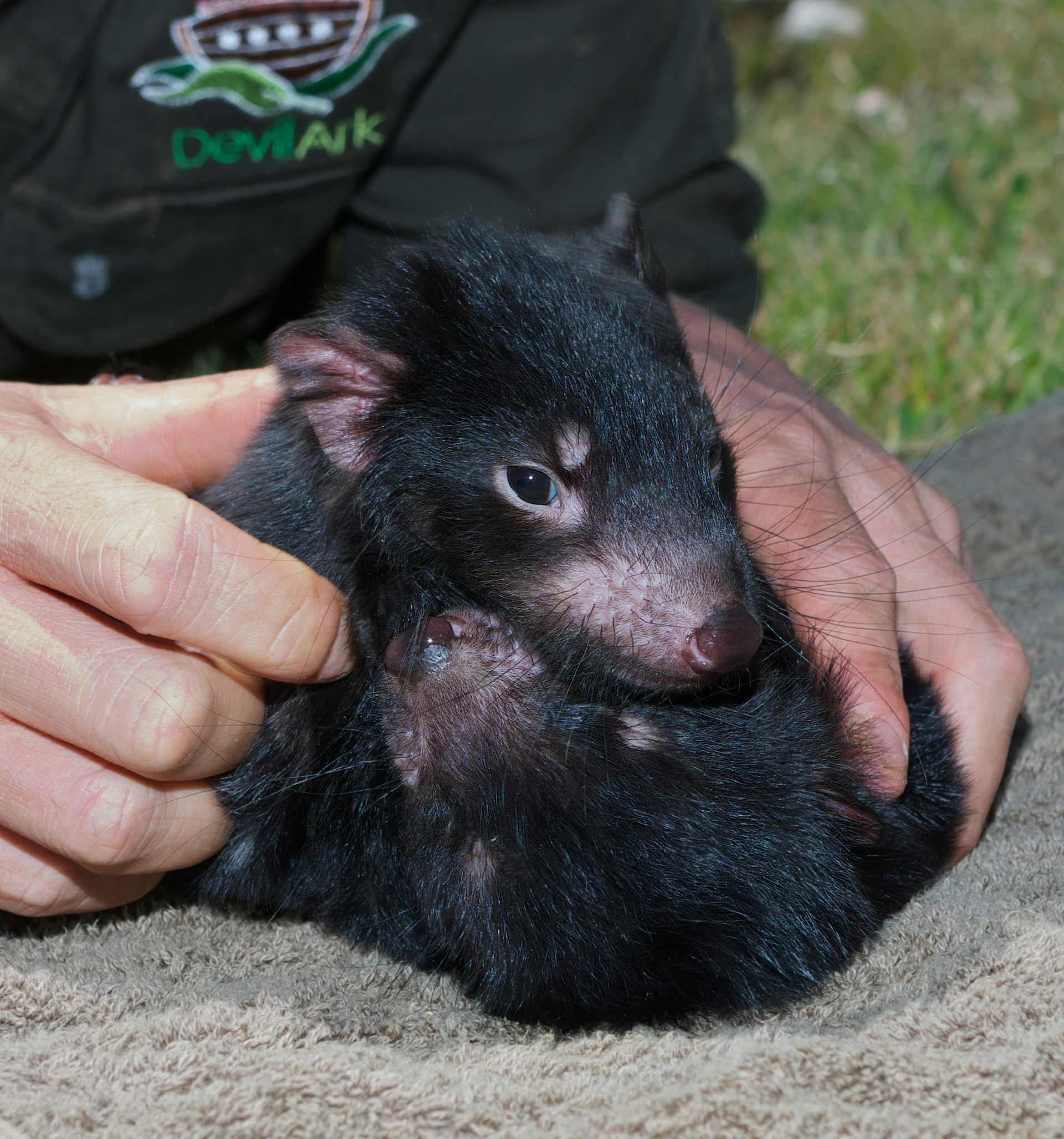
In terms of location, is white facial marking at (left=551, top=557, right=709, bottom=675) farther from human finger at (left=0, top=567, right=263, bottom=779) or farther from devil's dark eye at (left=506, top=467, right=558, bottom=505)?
human finger at (left=0, top=567, right=263, bottom=779)

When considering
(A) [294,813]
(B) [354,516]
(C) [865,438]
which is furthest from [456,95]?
(A) [294,813]

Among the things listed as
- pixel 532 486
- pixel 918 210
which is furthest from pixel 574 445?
pixel 918 210

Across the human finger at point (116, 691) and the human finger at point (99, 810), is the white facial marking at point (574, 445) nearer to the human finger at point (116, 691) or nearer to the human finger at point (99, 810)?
the human finger at point (116, 691)

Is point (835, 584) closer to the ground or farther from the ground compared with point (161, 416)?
farther from the ground

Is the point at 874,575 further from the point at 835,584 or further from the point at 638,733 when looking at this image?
the point at 638,733

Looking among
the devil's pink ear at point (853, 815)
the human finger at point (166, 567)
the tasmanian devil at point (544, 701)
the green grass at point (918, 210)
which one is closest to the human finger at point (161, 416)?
the tasmanian devil at point (544, 701)

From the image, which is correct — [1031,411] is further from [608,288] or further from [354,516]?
[354,516]

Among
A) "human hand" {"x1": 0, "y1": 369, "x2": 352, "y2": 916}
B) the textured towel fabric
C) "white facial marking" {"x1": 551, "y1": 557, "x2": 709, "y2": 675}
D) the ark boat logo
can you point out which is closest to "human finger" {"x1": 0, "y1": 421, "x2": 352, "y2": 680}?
"human hand" {"x1": 0, "y1": 369, "x2": 352, "y2": 916}
